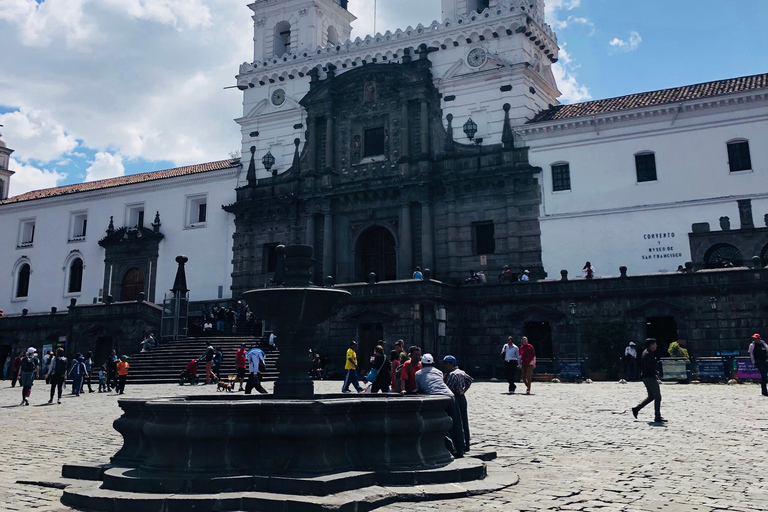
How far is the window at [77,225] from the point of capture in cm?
4459

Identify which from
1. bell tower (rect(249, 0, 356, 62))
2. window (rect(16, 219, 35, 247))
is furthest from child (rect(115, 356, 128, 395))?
window (rect(16, 219, 35, 247))

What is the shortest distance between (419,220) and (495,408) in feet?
61.8

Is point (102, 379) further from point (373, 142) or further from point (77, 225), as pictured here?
point (77, 225)

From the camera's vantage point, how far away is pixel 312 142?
3759 centimetres

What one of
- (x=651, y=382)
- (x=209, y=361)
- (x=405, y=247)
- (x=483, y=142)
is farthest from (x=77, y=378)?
(x=483, y=142)

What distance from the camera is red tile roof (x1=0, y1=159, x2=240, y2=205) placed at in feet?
137

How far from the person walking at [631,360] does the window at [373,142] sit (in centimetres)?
1647

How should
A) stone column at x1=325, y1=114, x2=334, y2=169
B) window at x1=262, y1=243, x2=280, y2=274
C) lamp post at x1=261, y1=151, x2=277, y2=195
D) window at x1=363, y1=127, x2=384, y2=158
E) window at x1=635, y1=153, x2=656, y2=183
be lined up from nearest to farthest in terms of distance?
window at x1=635, y1=153, x2=656, y2=183 < window at x1=363, y1=127, x2=384, y2=158 < stone column at x1=325, y1=114, x2=334, y2=169 < window at x1=262, y1=243, x2=280, y2=274 < lamp post at x1=261, y1=151, x2=277, y2=195

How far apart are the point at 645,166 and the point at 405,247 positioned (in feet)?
37.9

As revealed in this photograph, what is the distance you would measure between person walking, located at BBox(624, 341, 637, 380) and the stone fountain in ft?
58.5

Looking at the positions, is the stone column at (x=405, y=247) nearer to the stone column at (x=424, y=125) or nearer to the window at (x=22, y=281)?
the stone column at (x=424, y=125)

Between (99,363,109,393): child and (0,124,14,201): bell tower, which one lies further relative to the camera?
(0,124,14,201): bell tower

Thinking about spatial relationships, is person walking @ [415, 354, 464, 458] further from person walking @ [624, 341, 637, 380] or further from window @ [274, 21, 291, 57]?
window @ [274, 21, 291, 57]

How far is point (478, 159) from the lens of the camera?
33531 mm
